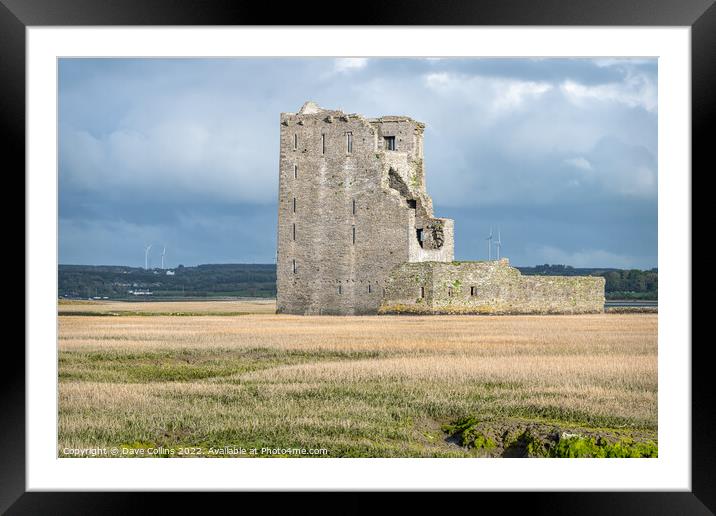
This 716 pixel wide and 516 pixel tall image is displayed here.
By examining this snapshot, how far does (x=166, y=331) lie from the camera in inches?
1315

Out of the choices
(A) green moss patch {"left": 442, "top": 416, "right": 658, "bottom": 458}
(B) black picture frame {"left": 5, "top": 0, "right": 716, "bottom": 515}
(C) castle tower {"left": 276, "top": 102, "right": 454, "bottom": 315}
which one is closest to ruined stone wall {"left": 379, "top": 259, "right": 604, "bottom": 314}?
(C) castle tower {"left": 276, "top": 102, "right": 454, "bottom": 315}

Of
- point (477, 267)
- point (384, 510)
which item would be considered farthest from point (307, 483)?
point (477, 267)

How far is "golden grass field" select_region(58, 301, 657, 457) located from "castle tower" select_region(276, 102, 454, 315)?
15.2 m

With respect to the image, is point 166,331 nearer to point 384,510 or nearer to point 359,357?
point 359,357

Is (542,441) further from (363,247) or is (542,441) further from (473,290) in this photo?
(363,247)

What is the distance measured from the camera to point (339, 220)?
49.5m

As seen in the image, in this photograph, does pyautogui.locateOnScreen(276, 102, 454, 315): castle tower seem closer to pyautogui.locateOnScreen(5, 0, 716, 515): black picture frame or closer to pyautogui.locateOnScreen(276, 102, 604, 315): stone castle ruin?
pyautogui.locateOnScreen(276, 102, 604, 315): stone castle ruin

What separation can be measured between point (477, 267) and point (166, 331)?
18654 millimetres

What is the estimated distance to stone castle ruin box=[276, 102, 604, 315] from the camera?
4800 centimetres
